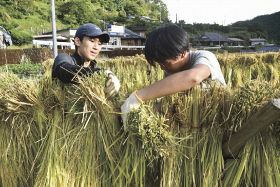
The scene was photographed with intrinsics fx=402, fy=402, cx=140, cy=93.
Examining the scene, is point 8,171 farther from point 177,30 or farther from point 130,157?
point 177,30

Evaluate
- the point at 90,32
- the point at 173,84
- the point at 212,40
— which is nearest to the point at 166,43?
the point at 173,84

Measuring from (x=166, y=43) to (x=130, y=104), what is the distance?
0.34m

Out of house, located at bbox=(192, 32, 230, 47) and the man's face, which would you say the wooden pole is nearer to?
the man's face

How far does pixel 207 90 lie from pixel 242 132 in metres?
0.26

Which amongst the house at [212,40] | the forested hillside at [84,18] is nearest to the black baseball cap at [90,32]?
the forested hillside at [84,18]

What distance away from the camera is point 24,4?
69.1 meters

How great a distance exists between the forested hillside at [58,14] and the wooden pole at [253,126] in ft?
175

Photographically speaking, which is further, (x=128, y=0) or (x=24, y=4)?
(x=128, y=0)

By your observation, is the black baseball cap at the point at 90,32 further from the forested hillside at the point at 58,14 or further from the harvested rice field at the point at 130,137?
the forested hillside at the point at 58,14

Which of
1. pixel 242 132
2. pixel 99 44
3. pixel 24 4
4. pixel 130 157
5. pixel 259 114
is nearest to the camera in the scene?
pixel 259 114

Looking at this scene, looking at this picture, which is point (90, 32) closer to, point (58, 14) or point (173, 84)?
point (173, 84)

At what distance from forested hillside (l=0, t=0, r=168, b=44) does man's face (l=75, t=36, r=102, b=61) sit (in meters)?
52.0

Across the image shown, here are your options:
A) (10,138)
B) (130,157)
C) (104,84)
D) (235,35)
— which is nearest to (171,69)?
(104,84)

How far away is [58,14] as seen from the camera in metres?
74.8
